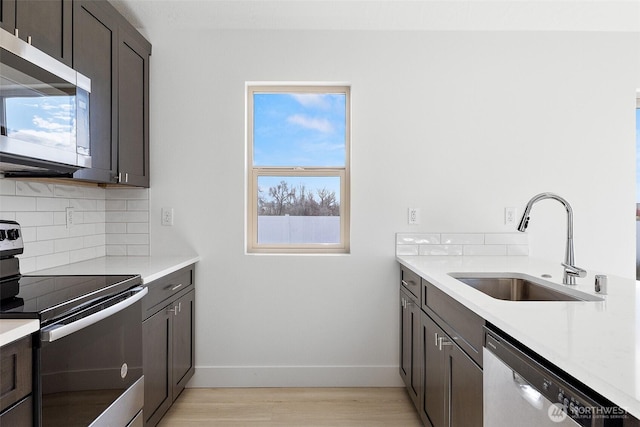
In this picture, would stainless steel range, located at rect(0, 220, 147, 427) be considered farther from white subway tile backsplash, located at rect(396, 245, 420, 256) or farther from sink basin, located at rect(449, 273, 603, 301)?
white subway tile backsplash, located at rect(396, 245, 420, 256)

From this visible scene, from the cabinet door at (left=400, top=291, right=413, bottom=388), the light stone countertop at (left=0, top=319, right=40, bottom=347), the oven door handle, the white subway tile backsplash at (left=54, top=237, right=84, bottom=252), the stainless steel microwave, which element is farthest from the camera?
the cabinet door at (left=400, top=291, right=413, bottom=388)

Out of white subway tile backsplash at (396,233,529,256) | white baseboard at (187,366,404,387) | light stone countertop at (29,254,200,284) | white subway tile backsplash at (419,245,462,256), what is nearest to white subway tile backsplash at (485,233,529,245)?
white subway tile backsplash at (396,233,529,256)

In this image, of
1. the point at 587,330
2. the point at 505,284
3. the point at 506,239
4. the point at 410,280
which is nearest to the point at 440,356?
the point at 505,284

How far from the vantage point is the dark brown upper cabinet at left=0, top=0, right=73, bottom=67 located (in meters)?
1.46

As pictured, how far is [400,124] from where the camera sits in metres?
2.78

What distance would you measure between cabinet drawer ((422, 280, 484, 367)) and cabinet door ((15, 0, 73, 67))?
1929 mm

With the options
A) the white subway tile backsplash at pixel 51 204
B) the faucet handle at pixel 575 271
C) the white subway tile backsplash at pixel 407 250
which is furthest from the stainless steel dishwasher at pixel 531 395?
the white subway tile backsplash at pixel 51 204

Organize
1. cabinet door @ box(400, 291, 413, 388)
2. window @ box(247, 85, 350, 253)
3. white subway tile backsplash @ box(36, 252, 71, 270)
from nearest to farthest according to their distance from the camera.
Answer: white subway tile backsplash @ box(36, 252, 71, 270), cabinet door @ box(400, 291, 413, 388), window @ box(247, 85, 350, 253)

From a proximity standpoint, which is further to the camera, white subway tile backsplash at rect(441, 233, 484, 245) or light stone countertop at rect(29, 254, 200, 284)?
white subway tile backsplash at rect(441, 233, 484, 245)

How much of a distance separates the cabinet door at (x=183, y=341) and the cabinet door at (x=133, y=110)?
0.83m

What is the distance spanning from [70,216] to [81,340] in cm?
129

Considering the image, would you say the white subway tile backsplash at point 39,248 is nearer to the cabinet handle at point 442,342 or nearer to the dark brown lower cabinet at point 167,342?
the dark brown lower cabinet at point 167,342

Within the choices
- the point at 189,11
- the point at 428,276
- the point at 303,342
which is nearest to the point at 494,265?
the point at 428,276

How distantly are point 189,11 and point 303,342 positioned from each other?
7.58 feet
